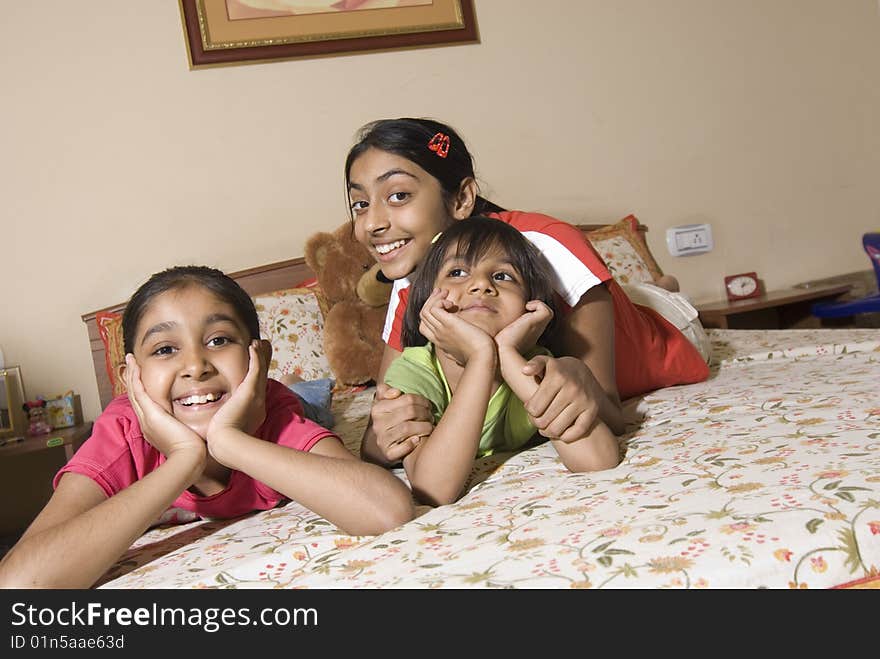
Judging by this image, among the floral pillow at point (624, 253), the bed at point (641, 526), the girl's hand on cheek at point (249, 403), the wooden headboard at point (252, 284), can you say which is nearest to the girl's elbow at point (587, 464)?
the bed at point (641, 526)

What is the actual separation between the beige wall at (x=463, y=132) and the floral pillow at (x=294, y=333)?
404mm

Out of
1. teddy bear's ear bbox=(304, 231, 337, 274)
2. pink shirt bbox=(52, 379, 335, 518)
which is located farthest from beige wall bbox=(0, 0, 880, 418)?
pink shirt bbox=(52, 379, 335, 518)

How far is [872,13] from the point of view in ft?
12.5

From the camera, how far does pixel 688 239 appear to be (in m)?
3.54

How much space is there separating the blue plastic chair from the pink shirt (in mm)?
2488

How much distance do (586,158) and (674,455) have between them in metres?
2.30

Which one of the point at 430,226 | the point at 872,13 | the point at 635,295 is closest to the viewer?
the point at 430,226

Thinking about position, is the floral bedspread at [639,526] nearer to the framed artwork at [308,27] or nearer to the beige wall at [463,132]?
the beige wall at [463,132]

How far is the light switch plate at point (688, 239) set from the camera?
353 centimetres

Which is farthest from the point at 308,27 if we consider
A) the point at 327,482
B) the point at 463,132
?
the point at 327,482

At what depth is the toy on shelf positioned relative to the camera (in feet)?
8.94

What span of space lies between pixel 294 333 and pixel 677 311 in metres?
1.16
